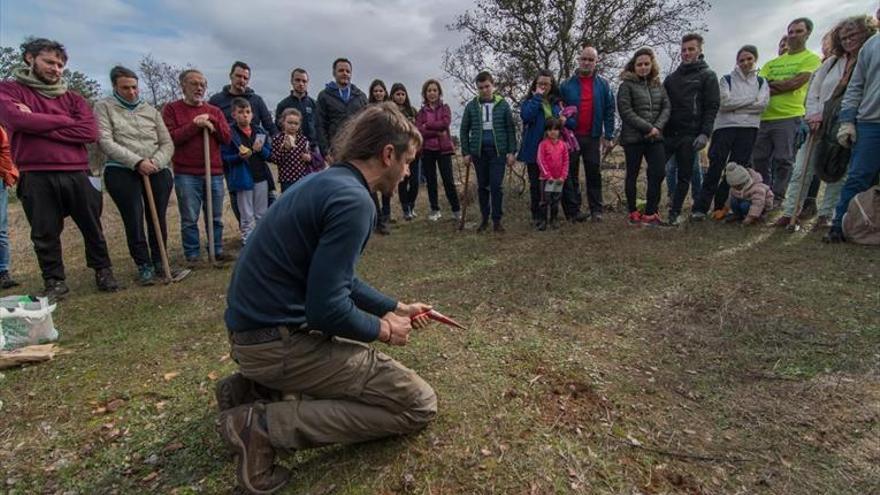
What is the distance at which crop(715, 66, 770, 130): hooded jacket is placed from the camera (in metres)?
6.19

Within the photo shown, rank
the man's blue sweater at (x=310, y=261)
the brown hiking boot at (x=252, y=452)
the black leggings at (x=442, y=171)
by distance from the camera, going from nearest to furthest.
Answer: the man's blue sweater at (x=310, y=261) → the brown hiking boot at (x=252, y=452) → the black leggings at (x=442, y=171)

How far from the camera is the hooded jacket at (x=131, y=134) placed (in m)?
5.02

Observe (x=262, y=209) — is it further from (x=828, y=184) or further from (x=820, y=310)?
(x=828, y=184)

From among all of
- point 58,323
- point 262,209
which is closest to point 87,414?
point 58,323

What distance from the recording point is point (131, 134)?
516 centimetres

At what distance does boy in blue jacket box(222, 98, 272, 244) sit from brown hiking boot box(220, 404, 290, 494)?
413 centimetres

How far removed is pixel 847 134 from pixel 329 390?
6107 mm

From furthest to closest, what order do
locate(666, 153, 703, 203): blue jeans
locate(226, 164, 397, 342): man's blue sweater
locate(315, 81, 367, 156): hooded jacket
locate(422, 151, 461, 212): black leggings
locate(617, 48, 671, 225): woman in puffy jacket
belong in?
locate(422, 151, 461, 212): black leggings, locate(666, 153, 703, 203): blue jeans, locate(315, 81, 367, 156): hooded jacket, locate(617, 48, 671, 225): woman in puffy jacket, locate(226, 164, 397, 342): man's blue sweater

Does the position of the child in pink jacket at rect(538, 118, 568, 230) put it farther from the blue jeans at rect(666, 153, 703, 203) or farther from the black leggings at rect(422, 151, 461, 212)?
the blue jeans at rect(666, 153, 703, 203)

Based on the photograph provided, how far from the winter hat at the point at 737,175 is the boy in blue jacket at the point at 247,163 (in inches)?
236

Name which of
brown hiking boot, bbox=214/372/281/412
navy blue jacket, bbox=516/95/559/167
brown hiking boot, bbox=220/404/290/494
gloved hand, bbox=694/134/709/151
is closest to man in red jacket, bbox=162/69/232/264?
navy blue jacket, bbox=516/95/559/167

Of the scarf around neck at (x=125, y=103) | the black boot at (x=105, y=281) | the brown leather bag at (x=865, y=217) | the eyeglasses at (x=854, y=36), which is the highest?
the eyeglasses at (x=854, y=36)

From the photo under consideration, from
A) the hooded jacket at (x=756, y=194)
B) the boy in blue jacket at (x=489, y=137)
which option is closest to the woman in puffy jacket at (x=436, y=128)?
the boy in blue jacket at (x=489, y=137)

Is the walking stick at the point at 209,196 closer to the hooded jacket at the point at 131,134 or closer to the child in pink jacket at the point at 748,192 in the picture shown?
the hooded jacket at the point at 131,134
